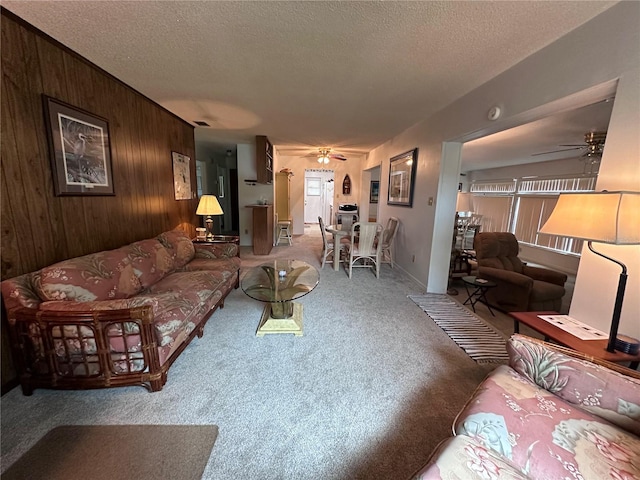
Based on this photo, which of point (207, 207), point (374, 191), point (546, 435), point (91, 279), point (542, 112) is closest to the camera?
point (546, 435)

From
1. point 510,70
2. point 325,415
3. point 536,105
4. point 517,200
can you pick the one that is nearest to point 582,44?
point 536,105

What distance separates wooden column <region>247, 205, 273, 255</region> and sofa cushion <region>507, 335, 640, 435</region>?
4.64m

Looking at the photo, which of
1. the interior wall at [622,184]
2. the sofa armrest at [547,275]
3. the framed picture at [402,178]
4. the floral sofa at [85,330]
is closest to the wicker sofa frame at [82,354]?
the floral sofa at [85,330]

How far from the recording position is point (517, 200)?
6070mm

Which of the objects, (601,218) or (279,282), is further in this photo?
(279,282)

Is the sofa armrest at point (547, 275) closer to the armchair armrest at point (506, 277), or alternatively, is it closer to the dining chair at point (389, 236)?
the armchair armrest at point (506, 277)

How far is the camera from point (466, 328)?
98.9 inches

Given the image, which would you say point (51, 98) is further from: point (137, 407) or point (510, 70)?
point (510, 70)

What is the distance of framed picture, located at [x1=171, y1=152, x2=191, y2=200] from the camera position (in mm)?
3718

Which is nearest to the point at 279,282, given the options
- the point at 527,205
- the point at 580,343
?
the point at 580,343

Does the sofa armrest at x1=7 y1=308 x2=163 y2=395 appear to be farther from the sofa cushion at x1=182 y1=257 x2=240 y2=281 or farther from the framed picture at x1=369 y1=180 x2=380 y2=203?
the framed picture at x1=369 y1=180 x2=380 y2=203

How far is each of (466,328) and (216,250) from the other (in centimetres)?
301

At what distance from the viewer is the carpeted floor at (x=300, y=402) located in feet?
4.07

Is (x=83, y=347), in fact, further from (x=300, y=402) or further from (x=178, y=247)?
(x=178, y=247)
